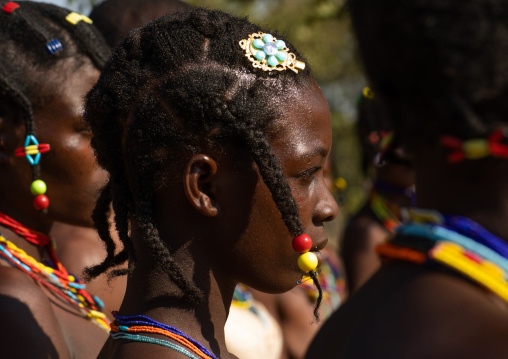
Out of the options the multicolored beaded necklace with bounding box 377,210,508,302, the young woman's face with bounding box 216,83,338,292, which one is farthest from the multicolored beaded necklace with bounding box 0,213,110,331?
the multicolored beaded necklace with bounding box 377,210,508,302

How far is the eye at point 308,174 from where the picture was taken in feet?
8.02

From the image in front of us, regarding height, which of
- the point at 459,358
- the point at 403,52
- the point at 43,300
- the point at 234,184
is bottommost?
the point at 43,300

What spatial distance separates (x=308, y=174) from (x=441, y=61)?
1.02 meters

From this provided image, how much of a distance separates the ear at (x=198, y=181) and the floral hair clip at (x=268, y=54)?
0.37m

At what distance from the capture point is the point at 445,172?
1635 mm

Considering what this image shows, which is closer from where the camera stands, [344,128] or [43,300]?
[43,300]

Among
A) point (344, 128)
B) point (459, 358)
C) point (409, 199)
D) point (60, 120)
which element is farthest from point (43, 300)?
point (344, 128)

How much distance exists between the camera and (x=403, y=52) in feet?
5.11

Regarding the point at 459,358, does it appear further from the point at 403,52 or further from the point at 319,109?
the point at 319,109

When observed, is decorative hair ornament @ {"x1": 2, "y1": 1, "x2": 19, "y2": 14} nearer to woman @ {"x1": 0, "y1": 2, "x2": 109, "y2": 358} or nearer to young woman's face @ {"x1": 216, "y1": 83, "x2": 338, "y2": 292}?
woman @ {"x1": 0, "y1": 2, "x2": 109, "y2": 358}

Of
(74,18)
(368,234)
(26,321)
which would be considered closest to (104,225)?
(26,321)

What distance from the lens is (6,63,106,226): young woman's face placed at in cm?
320

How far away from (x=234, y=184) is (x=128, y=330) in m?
0.57

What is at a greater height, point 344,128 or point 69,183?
point 69,183
